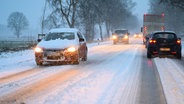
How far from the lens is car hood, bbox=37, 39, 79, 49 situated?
55.3 feet

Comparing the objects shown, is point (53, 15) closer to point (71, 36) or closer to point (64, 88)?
point (71, 36)

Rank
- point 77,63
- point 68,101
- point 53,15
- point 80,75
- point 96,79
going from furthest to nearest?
point 53,15 → point 77,63 → point 80,75 → point 96,79 → point 68,101

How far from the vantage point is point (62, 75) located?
41.9 ft

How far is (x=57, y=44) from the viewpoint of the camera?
1709cm

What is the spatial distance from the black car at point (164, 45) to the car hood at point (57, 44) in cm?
570

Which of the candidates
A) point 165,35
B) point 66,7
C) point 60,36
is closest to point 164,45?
point 165,35

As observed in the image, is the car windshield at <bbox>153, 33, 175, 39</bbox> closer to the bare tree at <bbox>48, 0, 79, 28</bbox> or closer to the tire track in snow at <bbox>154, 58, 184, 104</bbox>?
the tire track in snow at <bbox>154, 58, 184, 104</bbox>

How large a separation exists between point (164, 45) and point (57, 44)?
23.2 ft

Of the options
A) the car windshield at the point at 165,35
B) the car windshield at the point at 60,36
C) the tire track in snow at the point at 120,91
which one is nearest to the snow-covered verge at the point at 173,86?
the tire track in snow at the point at 120,91

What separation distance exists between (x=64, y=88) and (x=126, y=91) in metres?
1.54

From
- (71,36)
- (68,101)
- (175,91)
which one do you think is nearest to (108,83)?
(175,91)

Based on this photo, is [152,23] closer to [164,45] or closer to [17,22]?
[164,45]

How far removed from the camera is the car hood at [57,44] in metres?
16.9

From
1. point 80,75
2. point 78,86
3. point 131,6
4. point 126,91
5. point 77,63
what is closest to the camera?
point 126,91
